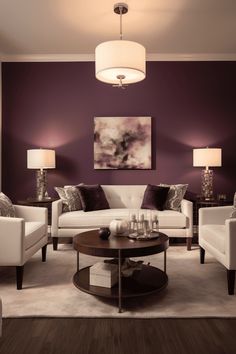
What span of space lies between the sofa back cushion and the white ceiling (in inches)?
84.9

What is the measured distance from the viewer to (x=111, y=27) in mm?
4035

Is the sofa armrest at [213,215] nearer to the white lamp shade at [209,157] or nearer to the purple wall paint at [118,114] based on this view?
the white lamp shade at [209,157]

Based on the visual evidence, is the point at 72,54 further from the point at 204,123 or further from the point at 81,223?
the point at 81,223

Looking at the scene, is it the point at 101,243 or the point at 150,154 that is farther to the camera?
the point at 150,154

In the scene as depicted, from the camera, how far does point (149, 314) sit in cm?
232

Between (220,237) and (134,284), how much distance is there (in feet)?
3.06

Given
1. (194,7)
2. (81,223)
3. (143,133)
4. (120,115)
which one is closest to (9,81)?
(120,115)

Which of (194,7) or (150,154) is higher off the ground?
(194,7)

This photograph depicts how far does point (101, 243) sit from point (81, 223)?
1537 millimetres

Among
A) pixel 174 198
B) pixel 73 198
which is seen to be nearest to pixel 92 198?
pixel 73 198

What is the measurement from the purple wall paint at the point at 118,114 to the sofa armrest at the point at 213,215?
1595 mm

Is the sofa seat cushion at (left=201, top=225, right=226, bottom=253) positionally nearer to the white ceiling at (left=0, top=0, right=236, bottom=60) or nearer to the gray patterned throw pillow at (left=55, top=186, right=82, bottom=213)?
the gray patterned throw pillow at (left=55, top=186, right=82, bottom=213)

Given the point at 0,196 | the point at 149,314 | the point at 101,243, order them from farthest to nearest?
the point at 0,196 → the point at 101,243 → the point at 149,314

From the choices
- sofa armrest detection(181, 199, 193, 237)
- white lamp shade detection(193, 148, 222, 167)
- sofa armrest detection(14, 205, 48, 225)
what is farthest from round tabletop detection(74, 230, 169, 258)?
white lamp shade detection(193, 148, 222, 167)
